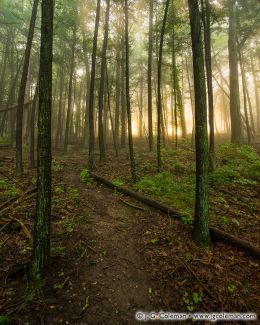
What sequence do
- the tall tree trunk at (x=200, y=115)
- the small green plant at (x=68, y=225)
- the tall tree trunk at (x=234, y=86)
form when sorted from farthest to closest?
the tall tree trunk at (x=234, y=86)
the small green plant at (x=68, y=225)
the tall tree trunk at (x=200, y=115)

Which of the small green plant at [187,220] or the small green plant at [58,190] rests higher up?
the small green plant at [58,190]

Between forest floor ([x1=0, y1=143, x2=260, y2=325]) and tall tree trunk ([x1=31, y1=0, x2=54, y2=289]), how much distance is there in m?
0.46

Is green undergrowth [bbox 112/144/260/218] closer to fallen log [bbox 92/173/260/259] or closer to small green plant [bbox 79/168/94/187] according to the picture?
fallen log [bbox 92/173/260/259]

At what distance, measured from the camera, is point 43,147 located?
4.30 meters

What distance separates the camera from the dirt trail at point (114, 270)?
390 centimetres

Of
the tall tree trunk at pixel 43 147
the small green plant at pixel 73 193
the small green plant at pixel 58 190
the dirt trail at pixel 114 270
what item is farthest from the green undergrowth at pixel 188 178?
the tall tree trunk at pixel 43 147

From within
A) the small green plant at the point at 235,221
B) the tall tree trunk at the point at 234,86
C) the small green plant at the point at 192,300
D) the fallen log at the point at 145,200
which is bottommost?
the small green plant at the point at 192,300

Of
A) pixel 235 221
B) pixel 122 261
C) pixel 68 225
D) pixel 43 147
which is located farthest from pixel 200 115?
pixel 68 225

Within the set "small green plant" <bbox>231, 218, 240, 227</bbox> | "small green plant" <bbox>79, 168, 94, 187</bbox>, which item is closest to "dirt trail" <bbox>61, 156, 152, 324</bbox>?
"small green plant" <bbox>79, 168, 94, 187</bbox>

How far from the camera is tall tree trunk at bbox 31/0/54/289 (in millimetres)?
4277

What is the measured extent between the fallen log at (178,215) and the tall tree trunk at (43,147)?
399 cm

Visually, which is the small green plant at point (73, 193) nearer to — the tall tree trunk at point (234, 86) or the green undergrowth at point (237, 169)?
the green undergrowth at point (237, 169)

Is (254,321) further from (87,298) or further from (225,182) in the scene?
(225,182)

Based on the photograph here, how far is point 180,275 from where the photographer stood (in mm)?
4680
